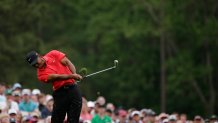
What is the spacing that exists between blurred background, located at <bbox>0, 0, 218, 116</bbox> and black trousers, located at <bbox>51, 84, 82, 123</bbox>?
2892 centimetres

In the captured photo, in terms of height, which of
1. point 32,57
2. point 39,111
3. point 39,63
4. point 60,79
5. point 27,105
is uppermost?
point 27,105

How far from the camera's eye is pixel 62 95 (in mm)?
17031

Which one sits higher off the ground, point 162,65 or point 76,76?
point 162,65

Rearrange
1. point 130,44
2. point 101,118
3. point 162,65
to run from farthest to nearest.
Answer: point 130,44 < point 162,65 < point 101,118

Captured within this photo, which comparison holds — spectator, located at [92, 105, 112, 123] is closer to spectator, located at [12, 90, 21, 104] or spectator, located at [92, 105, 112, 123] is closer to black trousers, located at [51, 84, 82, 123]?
spectator, located at [12, 90, 21, 104]

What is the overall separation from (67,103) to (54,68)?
29.4 inches

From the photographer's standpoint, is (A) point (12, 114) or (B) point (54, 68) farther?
(A) point (12, 114)

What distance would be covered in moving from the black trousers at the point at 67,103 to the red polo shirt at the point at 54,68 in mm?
143

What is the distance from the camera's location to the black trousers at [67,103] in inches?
670

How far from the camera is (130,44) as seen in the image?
198ft

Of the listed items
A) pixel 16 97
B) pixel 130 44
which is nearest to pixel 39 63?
pixel 16 97

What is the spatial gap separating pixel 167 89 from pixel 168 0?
5.56m

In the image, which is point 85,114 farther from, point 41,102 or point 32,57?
point 32,57

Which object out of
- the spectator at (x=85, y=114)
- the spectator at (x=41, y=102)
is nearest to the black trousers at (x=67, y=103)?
the spectator at (x=85, y=114)
